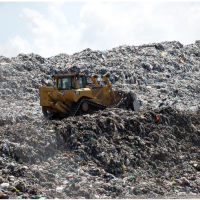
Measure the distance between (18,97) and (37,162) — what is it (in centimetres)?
895

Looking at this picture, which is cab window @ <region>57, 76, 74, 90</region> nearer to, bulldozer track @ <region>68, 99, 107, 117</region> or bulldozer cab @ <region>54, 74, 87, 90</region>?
bulldozer cab @ <region>54, 74, 87, 90</region>

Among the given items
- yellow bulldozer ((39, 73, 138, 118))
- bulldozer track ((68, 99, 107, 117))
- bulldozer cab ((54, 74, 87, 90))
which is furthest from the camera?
bulldozer cab ((54, 74, 87, 90))

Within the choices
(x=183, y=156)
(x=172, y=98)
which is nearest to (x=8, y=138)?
(x=183, y=156)

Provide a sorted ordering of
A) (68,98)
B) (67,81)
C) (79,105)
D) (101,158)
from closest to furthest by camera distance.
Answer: (101,158) → (79,105) → (68,98) → (67,81)

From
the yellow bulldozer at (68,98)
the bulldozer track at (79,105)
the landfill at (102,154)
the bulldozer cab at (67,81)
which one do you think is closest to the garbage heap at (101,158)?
the landfill at (102,154)

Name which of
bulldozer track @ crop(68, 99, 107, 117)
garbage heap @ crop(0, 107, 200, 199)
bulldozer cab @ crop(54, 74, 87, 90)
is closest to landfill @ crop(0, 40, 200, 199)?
garbage heap @ crop(0, 107, 200, 199)

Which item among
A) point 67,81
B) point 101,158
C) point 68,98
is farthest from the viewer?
point 67,81

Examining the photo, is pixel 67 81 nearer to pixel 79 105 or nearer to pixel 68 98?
pixel 68 98

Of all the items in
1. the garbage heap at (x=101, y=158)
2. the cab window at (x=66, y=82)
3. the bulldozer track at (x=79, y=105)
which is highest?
the cab window at (x=66, y=82)

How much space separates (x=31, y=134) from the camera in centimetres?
816

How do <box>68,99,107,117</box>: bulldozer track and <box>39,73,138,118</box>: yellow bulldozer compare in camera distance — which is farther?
<box>39,73,138,118</box>: yellow bulldozer

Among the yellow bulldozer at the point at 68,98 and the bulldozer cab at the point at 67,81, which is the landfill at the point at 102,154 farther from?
the bulldozer cab at the point at 67,81

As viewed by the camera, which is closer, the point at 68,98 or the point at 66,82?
the point at 68,98

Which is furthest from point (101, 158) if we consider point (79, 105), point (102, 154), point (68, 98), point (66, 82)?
point (66, 82)
